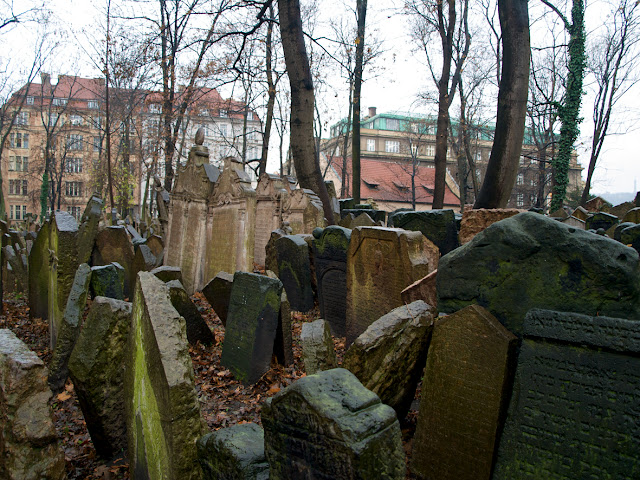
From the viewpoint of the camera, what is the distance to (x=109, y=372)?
3266 mm

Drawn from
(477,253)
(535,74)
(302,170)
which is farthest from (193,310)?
(535,74)

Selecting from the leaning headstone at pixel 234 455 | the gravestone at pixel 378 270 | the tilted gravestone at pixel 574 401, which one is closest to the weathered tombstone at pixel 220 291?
the gravestone at pixel 378 270

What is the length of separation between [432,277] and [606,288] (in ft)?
5.80

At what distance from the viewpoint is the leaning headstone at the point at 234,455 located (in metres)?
1.99

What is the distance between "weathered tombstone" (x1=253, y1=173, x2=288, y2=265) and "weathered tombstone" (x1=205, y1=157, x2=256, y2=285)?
2923 millimetres

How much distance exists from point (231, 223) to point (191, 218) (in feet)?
4.27

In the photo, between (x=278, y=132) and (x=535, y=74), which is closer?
(x=535, y=74)

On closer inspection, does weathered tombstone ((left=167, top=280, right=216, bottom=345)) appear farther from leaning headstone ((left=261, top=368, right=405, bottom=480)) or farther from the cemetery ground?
leaning headstone ((left=261, top=368, right=405, bottom=480))

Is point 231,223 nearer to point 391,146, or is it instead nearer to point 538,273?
point 538,273

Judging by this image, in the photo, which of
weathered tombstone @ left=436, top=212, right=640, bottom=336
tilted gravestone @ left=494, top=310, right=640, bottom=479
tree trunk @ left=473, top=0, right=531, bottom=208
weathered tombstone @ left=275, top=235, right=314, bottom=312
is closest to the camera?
tilted gravestone @ left=494, top=310, right=640, bottom=479

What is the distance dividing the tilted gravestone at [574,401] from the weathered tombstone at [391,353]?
0.80 metres

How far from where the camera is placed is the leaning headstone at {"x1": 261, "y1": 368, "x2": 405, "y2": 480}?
1586mm

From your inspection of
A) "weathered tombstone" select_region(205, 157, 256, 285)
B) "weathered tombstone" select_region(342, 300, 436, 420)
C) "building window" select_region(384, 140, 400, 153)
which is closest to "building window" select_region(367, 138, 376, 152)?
"building window" select_region(384, 140, 400, 153)

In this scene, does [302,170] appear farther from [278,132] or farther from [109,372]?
[278,132]
